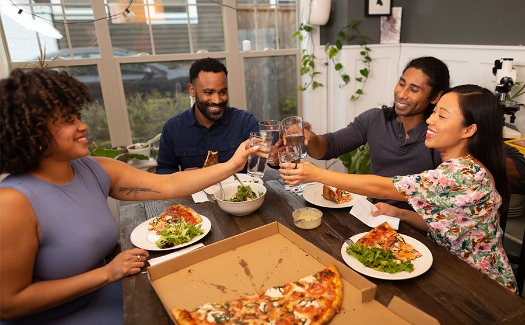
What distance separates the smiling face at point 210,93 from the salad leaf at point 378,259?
154 centimetres

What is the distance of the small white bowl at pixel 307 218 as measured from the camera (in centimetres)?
163

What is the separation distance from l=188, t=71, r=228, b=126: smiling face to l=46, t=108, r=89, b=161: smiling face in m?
1.24

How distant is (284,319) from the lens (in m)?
1.12

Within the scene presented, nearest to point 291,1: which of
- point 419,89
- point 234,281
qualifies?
→ point 419,89

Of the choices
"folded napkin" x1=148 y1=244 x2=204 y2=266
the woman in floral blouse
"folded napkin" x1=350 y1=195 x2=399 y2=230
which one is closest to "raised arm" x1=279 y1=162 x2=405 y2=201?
the woman in floral blouse

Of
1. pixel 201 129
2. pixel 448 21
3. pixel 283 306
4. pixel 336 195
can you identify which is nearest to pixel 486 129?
pixel 336 195

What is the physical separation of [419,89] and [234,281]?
1534 mm

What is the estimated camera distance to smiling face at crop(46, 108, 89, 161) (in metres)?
1.33

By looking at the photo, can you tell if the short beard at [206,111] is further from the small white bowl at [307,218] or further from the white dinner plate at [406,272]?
the white dinner plate at [406,272]

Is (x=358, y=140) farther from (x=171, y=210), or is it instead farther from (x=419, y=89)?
(x=171, y=210)

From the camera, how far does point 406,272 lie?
50.1 inches

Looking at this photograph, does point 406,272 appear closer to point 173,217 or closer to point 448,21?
point 173,217

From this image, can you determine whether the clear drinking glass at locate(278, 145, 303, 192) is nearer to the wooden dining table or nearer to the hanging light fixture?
the wooden dining table

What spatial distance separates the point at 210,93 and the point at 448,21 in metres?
2.41
